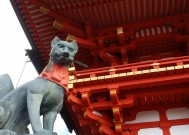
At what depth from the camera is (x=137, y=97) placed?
713cm

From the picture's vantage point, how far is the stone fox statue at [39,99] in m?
2.95

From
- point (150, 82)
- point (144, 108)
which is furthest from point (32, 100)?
point (144, 108)

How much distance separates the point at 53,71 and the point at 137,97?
13.5ft

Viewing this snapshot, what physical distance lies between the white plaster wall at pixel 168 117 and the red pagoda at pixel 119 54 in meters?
0.05

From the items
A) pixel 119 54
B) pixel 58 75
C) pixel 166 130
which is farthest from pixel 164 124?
pixel 58 75

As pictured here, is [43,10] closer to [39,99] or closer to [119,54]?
[119,54]

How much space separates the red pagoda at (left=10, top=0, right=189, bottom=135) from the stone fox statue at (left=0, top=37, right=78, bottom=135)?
3.45 meters

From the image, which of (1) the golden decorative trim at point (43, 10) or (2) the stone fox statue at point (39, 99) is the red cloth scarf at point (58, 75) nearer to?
(2) the stone fox statue at point (39, 99)

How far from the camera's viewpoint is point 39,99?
118 inches

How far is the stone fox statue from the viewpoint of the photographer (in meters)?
2.95

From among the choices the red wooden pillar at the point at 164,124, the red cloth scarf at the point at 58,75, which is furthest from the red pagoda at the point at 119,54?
the red cloth scarf at the point at 58,75

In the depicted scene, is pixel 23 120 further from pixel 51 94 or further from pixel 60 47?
pixel 60 47

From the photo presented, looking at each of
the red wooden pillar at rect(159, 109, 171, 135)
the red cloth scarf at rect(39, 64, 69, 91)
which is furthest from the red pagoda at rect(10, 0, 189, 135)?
the red cloth scarf at rect(39, 64, 69, 91)

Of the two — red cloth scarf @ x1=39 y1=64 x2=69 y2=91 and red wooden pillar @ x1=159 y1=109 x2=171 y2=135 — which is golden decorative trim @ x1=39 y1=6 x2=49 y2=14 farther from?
red cloth scarf @ x1=39 y1=64 x2=69 y2=91
